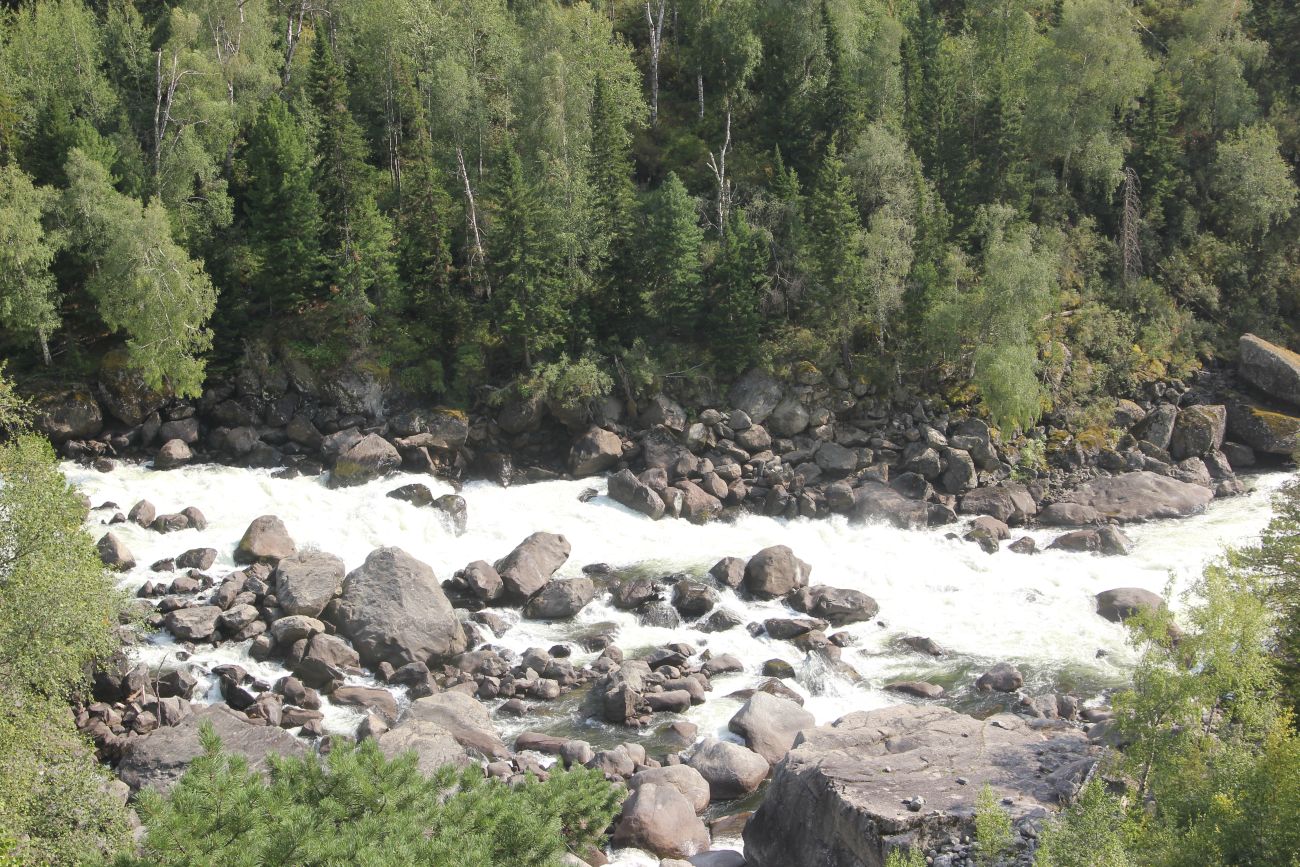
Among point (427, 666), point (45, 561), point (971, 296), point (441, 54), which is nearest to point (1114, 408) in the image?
point (971, 296)

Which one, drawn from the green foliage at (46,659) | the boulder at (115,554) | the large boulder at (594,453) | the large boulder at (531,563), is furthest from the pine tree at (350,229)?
the green foliage at (46,659)

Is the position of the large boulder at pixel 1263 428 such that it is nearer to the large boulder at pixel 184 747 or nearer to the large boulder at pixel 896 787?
the large boulder at pixel 896 787

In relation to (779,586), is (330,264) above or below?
above

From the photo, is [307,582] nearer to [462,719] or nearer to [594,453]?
[462,719]

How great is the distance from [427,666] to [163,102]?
36512 millimetres

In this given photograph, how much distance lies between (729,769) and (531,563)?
45.5 ft

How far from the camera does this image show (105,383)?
4531cm

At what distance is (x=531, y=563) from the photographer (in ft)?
126

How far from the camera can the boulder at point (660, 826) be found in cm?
2402

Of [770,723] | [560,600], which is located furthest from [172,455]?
[770,723]

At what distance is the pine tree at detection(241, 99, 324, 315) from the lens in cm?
4781

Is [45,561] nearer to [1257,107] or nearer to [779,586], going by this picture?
[779,586]

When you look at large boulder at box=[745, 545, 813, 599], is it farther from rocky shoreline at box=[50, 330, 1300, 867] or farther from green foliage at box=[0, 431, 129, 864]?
green foliage at box=[0, 431, 129, 864]

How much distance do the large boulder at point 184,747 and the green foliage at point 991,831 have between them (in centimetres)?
1680
